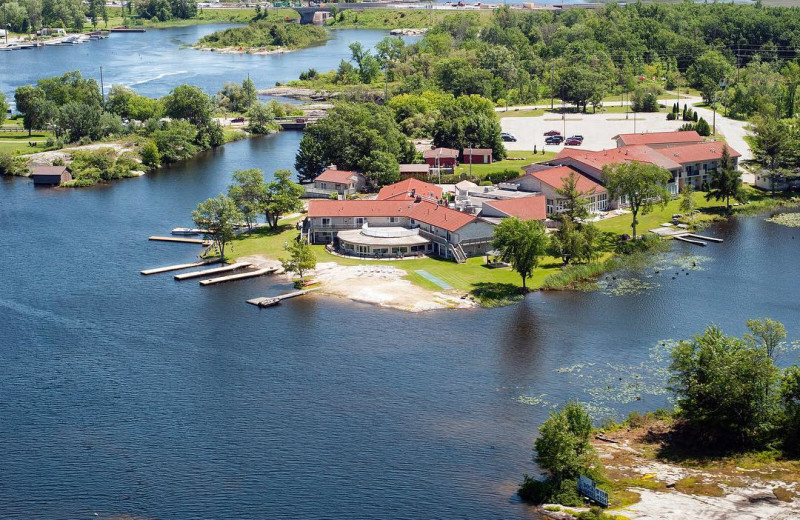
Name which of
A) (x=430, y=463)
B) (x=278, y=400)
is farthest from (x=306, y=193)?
(x=430, y=463)

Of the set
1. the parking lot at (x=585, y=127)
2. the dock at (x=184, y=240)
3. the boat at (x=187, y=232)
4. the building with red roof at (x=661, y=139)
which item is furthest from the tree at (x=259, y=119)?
the dock at (x=184, y=240)

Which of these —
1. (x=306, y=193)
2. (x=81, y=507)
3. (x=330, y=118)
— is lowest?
(x=81, y=507)

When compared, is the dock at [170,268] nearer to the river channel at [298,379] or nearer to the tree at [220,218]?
the river channel at [298,379]

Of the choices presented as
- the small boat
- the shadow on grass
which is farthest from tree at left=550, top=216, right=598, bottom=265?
the small boat

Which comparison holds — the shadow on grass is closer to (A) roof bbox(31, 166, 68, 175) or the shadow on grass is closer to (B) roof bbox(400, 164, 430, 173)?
(B) roof bbox(400, 164, 430, 173)

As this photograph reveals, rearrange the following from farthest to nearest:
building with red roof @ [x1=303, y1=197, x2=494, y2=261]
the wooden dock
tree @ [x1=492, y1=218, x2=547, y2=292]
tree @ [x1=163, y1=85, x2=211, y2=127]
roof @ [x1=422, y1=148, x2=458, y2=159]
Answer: tree @ [x1=163, y1=85, x2=211, y2=127], roof @ [x1=422, y1=148, x2=458, y2=159], the wooden dock, building with red roof @ [x1=303, y1=197, x2=494, y2=261], tree @ [x1=492, y1=218, x2=547, y2=292]

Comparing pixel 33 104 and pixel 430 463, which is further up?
pixel 33 104

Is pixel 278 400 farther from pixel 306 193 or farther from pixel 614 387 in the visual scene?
pixel 306 193
